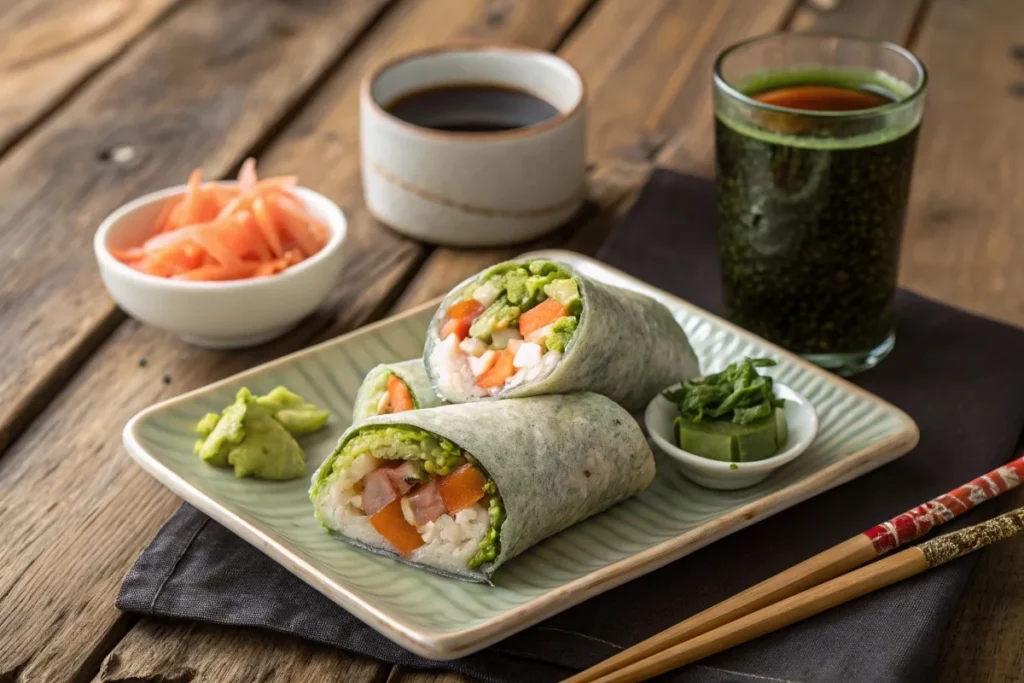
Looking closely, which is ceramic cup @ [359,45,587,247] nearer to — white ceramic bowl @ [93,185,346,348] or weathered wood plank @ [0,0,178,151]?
white ceramic bowl @ [93,185,346,348]

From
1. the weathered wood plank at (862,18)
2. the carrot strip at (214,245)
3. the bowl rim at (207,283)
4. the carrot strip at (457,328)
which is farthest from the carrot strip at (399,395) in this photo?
the weathered wood plank at (862,18)

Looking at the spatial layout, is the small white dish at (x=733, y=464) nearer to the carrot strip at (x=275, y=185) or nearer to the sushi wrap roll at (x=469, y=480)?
the sushi wrap roll at (x=469, y=480)

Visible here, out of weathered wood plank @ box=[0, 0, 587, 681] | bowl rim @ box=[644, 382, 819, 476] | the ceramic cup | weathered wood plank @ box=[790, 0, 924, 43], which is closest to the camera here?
weathered wood plank @ box=[0, 0, 587, 681]

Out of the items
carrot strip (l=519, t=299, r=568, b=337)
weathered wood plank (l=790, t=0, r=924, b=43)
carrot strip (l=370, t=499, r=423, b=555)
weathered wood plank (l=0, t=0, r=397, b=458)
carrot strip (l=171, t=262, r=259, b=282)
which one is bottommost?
weathered wood plank (l=790, t=0, r=924, b=43)

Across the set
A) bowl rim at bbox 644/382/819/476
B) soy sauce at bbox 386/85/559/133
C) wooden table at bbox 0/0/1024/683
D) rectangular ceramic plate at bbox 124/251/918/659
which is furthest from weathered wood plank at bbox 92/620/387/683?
soy sauce at bbox 386/85/559/133

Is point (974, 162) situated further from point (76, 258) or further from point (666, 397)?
point (76, 258)

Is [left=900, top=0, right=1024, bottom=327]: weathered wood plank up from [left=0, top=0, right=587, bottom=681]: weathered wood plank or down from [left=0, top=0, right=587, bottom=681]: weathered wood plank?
down
